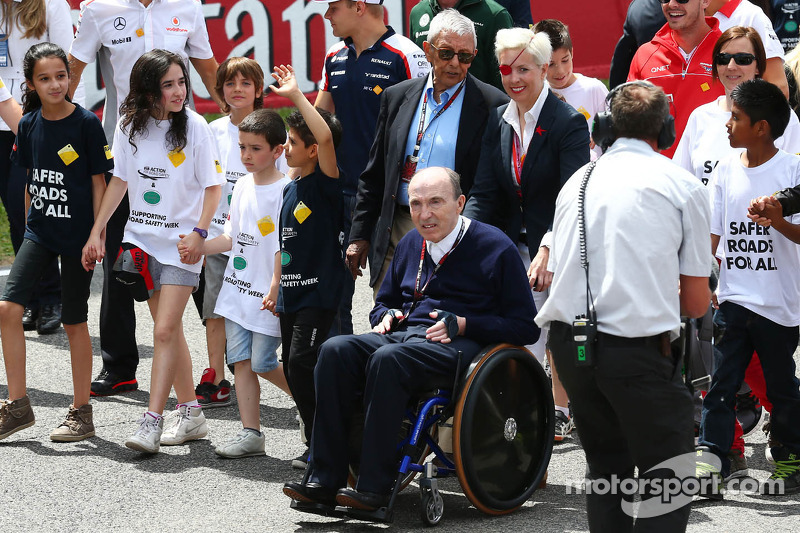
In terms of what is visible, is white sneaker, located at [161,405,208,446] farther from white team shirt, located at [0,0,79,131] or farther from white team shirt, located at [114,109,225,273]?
white team shirt, located at [0,0,79,131]

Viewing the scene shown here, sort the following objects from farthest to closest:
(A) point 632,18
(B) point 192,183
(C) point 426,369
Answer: (A) point 632,18 < (B) point 192,183 < (C) point 426,369

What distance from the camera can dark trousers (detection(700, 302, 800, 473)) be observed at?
542cm

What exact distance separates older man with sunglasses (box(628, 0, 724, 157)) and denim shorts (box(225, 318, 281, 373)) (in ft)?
8.41

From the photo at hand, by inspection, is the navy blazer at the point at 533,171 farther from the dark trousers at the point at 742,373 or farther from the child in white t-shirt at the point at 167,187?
the child in white t-shirt at the point at 167,187

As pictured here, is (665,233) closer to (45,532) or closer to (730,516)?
(730,516)

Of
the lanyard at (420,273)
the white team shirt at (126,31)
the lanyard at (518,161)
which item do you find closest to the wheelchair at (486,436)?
the lanyard at (420,273)

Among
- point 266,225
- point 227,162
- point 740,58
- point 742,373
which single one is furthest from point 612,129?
point 227,162

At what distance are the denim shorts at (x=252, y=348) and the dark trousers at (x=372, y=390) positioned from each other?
1.11 metres

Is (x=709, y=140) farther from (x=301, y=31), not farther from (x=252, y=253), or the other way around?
(x=301, y=31)

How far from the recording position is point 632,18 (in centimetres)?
800

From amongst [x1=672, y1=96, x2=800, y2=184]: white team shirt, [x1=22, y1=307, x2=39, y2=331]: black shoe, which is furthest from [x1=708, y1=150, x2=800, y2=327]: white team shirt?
[x1=22, y1=307, x2=39, y2=331]: black shoe

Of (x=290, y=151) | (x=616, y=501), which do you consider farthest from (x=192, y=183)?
(x=616, y=501)

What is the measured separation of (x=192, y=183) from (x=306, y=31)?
798 cm

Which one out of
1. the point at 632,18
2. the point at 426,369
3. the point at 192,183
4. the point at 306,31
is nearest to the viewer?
the point at 426,369
